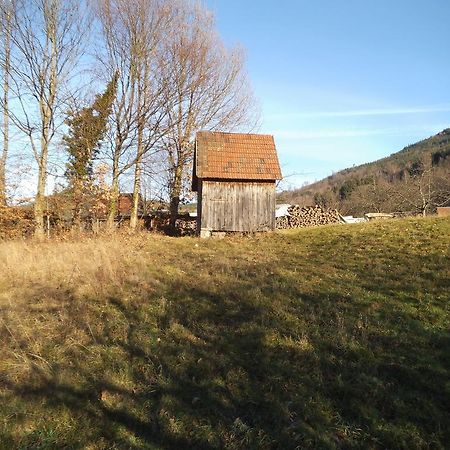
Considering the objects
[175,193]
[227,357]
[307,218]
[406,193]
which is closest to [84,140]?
[175,193]

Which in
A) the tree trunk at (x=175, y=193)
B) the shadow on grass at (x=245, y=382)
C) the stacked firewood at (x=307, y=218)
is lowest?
the shadow on grass at (x=245, y=382)

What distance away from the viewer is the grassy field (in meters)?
3.78

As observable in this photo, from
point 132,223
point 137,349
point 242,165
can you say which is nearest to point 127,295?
point 137,349

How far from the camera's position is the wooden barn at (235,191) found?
19.0 metres

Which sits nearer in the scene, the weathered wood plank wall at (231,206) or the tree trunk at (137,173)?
the weathered wood plank wall at (231,206)

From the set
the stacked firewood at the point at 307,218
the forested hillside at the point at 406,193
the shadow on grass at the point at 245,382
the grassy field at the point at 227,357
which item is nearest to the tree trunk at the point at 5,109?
the grassy field at the point at 227,357

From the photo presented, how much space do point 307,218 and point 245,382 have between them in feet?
71.2

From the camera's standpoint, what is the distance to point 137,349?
5.53 meters

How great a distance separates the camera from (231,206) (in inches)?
754

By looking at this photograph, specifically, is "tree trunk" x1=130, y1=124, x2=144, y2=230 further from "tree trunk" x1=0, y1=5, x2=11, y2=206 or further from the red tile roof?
"tree trunk" x1=0, y1=5, x2=11, y2=206

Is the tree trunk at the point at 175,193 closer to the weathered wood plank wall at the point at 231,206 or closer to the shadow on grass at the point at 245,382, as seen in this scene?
the weathered wood plank wall at the point at 231,206

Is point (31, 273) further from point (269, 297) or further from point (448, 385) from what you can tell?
point (448, 385)

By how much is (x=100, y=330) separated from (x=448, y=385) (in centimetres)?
472

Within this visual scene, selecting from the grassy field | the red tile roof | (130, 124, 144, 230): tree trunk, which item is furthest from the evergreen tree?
the grassy field
